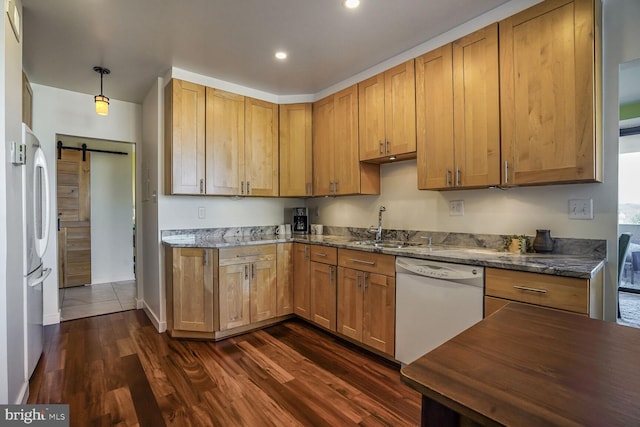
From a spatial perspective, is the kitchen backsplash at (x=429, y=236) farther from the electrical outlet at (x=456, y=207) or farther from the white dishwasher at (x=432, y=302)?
the white dishwasher at (x=432, y=302)

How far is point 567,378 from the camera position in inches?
24.0

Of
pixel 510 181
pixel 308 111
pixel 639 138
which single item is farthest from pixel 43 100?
pixel 639 138

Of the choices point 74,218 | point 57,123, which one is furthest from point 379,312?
point 74,218

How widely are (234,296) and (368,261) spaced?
133cm

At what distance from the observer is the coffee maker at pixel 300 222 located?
4.00m

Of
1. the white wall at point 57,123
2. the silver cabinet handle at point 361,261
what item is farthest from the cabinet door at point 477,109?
the white wall at point 57,123

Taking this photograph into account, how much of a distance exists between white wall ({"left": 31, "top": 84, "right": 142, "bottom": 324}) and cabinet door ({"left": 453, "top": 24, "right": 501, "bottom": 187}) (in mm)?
3691

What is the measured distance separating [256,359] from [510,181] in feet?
7.50

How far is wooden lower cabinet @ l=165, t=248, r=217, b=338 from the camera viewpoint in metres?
2.91

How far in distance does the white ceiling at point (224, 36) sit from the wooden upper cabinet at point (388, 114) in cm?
21

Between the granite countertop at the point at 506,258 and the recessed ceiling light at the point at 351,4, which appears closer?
the granite countertop at the point at 506,258

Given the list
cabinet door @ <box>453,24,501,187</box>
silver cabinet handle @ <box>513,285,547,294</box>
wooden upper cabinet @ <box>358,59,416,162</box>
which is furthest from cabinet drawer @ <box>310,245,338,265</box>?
silver cabinet handle @ <box>513,285,547,294</box>

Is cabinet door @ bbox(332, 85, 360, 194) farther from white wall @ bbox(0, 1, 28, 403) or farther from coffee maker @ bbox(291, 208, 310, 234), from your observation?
white wall @ bbox(0, 1, 28, 403)

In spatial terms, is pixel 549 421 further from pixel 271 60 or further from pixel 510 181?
pixel 271 60
